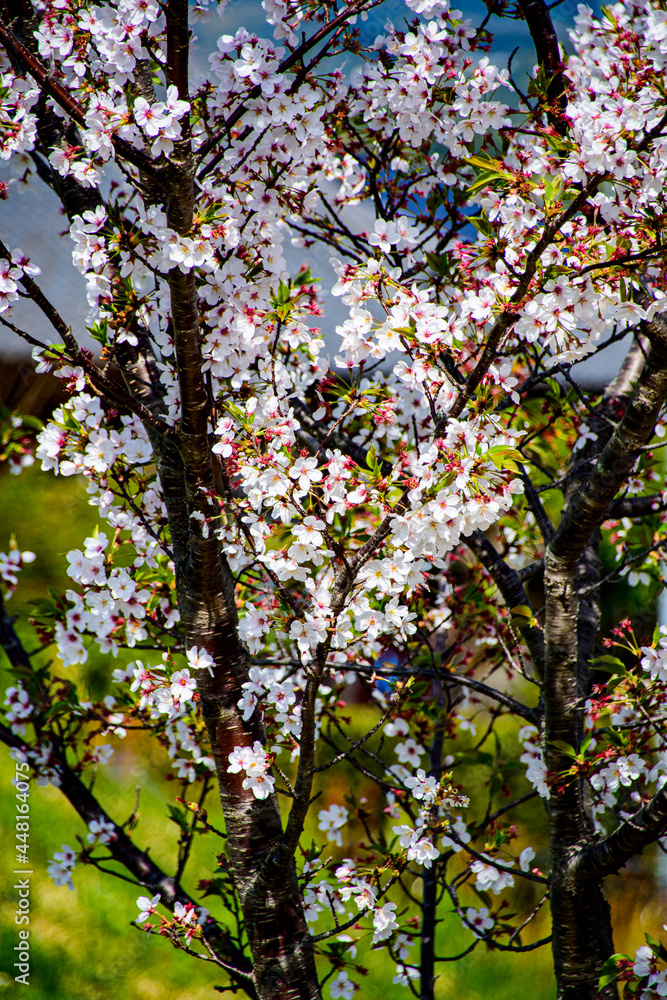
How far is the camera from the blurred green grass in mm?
3709

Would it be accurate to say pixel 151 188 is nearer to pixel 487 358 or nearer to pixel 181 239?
pixel 181 239

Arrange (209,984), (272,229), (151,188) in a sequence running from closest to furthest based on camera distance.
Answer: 1. (151,188)
2. (272,229)
3. (209,984)

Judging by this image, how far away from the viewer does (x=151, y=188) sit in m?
1.66

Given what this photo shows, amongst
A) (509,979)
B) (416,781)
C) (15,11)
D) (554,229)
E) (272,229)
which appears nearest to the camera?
(554,229)

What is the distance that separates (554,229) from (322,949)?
2158mm

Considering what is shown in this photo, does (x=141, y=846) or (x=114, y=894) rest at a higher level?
(x=141, y=846)

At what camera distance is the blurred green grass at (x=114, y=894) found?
3709mm

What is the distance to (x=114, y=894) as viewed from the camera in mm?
4152

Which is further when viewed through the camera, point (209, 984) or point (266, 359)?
point (209, 984)

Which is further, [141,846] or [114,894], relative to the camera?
[141,846]

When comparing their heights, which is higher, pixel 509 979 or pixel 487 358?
pixel 487 358

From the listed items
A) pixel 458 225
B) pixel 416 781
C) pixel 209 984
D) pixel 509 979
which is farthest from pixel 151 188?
pixel 509 979

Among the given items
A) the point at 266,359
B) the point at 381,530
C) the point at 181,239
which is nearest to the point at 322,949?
the point at 381,530

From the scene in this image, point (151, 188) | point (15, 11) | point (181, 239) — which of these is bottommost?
point (181, 239)
